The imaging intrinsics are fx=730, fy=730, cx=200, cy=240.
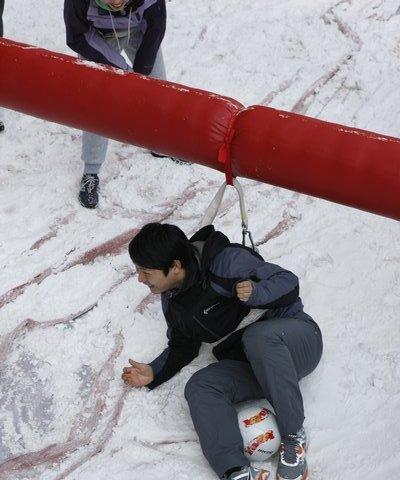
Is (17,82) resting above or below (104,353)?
above

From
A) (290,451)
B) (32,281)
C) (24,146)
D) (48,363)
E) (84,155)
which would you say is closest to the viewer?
(290,451)

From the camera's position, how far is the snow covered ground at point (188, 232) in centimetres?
292

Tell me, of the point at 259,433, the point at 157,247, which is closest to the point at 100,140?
the point at 157,247

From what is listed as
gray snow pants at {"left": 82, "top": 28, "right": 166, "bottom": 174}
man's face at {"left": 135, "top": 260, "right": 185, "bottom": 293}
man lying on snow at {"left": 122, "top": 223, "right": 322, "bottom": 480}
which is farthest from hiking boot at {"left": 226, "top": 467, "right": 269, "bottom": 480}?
gray snow pants at {"left": 82, "top": 28, "right": 166, "bottom": 174}

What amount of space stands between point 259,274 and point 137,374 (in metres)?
0.67

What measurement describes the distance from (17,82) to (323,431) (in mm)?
1856

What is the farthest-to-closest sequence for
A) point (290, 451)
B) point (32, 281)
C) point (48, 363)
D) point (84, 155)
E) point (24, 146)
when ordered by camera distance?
1. point (24, 146)
2. point (84, 155)
3. point (32, 281)
4. point (48, 363)
5. point (290, 451)

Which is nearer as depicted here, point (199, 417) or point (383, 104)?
point (199, 417)

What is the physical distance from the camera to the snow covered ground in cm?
292

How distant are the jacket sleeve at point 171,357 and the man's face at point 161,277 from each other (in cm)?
31

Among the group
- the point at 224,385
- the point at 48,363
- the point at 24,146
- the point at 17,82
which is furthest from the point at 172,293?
the point at 24,146

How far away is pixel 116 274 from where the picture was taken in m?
3.55

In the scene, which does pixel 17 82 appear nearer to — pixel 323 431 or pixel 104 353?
pixel 104 353

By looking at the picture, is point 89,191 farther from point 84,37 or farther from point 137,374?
point 137,374
